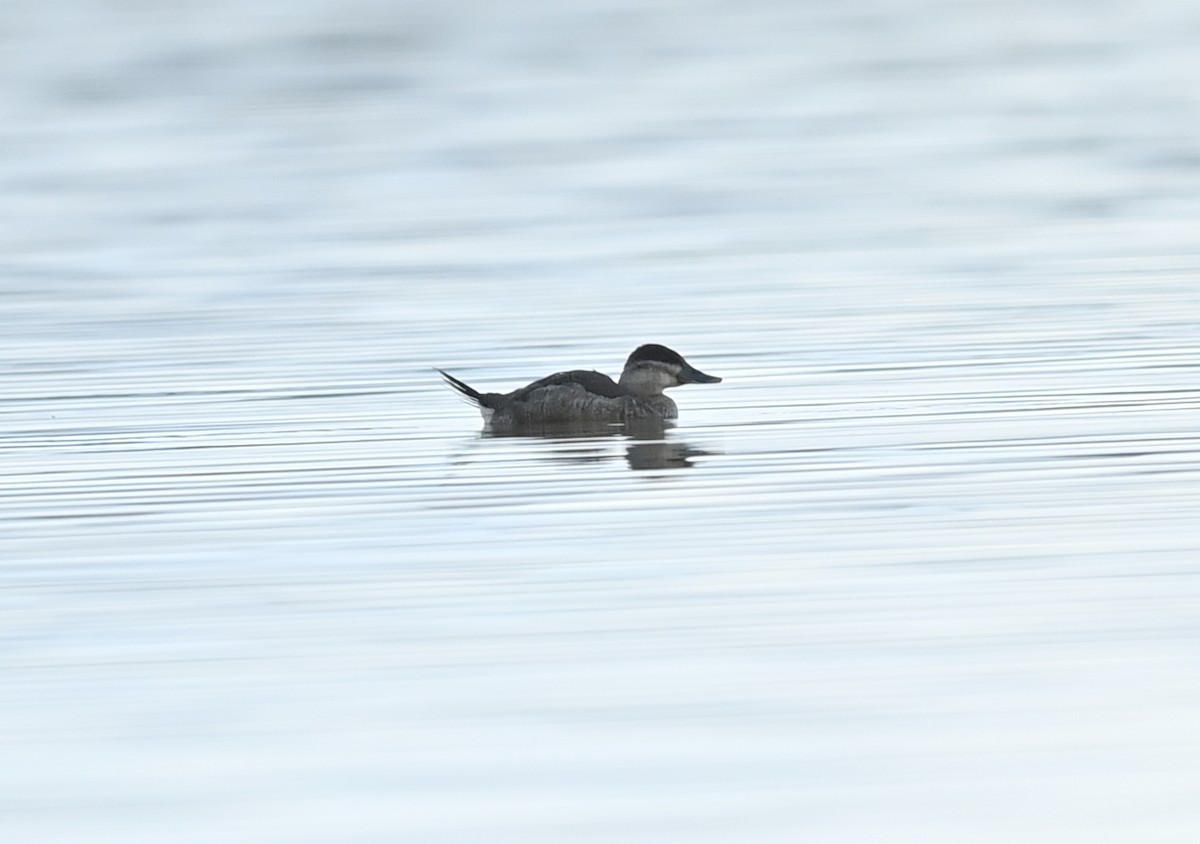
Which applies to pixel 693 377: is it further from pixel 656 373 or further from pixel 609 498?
pixel 609 498

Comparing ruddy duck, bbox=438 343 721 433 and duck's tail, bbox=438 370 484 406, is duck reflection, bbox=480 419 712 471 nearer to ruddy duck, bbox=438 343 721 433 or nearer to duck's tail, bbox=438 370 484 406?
ruddy duck, bbox=438 343 721 433

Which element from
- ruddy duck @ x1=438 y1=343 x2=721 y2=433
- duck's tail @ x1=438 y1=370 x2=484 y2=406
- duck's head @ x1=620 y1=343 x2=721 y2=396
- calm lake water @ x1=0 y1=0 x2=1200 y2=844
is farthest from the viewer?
duck's head @ x1=620 y1=343 x2=721 y2=396

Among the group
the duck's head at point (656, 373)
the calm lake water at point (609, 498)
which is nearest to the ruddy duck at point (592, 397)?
the duck's head at point (656, 373)

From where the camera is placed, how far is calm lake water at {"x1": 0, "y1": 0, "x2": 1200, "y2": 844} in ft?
20.7

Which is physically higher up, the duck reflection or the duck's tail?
the duck's tail

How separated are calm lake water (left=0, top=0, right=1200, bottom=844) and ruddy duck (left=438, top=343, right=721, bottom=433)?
0.66 feet

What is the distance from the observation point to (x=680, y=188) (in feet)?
77.2

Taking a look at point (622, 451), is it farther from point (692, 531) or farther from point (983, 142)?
point (983, 142)

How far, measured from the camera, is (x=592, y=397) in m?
12.8


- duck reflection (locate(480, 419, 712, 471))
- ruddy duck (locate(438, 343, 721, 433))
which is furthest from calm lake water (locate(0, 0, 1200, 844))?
ruddy duck (locate(438, 343, 721, 433))

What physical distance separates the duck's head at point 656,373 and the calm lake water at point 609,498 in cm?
24

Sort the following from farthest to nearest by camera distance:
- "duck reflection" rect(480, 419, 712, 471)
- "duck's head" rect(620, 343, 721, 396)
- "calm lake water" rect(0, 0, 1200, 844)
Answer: "duck's head" rect(620, 343, 721, 396), "duck reflection" rect(480, 419, 712, 471), "calm lake water" rect(0, 0, 1200, 844)

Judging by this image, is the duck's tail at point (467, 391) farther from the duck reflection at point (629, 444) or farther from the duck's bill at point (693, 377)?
the duck's bill at point (693, 377)

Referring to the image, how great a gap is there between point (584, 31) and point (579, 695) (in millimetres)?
36674
